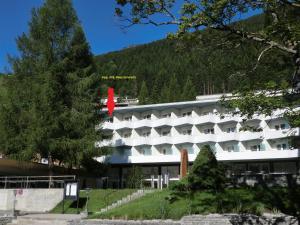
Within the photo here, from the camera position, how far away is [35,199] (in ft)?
107

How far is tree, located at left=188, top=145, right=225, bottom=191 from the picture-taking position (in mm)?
24172

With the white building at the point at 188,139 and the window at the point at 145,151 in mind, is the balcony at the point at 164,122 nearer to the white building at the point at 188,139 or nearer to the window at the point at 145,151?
the white building at the point at 188,139

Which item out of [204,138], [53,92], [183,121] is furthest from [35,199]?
[183,121]

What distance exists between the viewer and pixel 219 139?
5622cm

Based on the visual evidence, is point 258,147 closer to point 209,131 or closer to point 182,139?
point 209,131

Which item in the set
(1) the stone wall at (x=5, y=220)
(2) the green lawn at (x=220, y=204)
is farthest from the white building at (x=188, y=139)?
(2) the green lawn at (x=220, y=204)

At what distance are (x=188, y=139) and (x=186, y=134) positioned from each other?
1997mm

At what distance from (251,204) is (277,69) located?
656cm

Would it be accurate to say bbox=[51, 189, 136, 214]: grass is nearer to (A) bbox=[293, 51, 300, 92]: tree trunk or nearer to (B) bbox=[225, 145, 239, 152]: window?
(A) bbox=[293, 51, 300, 92]: tree trunk

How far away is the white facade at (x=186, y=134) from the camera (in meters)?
53.9

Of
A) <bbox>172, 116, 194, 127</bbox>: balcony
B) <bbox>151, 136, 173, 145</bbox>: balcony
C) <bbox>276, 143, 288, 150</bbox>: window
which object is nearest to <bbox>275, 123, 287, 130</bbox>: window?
<bbox>276, 143, 288, 150</bbox>: window

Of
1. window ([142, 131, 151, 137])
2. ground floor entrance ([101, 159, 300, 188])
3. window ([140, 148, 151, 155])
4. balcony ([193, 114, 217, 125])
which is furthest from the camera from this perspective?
window ([142, 131, 151, 137])

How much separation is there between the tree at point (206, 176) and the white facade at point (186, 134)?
2935 centimetres

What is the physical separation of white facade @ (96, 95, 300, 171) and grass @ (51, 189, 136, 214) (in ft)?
71.6
